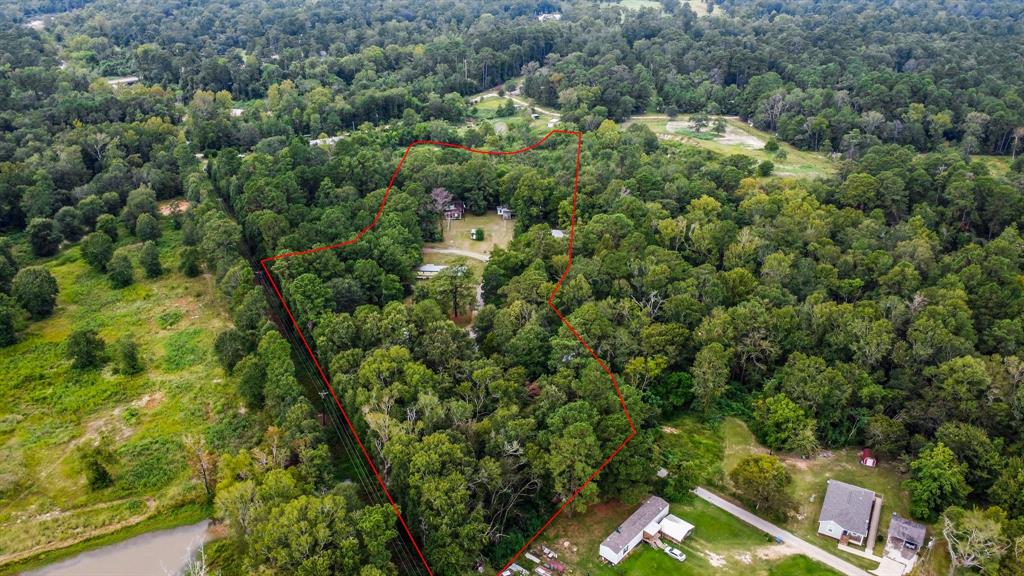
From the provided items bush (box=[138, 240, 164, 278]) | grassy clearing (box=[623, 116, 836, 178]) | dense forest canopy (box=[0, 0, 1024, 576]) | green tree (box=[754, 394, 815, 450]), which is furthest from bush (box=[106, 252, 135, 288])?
grassy clearing (box=[623, 116, 836, 178])

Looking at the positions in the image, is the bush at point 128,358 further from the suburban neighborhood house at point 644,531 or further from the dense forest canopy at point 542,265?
the suburban neighborhood house at point 644,531

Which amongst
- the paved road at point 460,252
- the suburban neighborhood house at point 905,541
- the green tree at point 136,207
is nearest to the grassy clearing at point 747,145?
the paved road at point 460,252

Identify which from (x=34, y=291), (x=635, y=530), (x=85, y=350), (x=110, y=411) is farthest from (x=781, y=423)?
(x=34, y=291)

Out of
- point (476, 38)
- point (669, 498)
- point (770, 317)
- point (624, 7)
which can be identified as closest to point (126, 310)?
point (669, 498)

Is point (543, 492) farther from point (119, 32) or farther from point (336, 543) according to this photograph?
point (119, 32)

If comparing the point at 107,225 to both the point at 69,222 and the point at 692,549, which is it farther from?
the point at 692,549

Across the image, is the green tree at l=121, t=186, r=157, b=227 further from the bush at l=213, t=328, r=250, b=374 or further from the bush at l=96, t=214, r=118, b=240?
the bush at l=213, t=328, r=250, b=374

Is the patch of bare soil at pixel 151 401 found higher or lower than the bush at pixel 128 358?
lower
